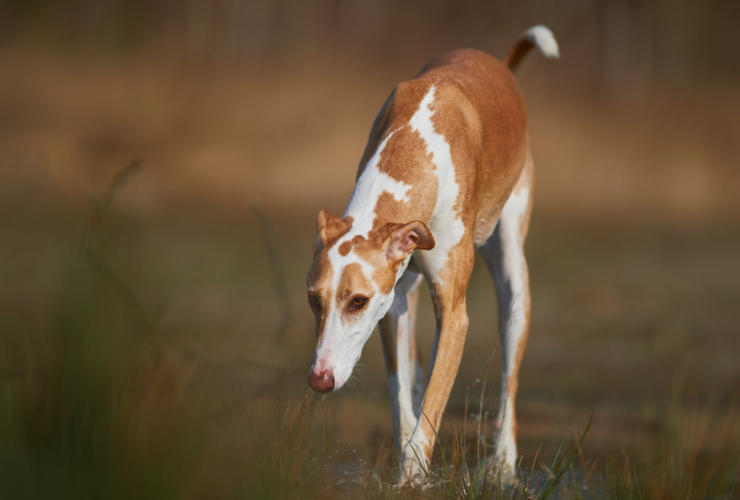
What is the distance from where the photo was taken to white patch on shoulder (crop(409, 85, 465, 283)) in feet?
14.2

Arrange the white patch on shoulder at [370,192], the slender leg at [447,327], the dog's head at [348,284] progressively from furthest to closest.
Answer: the slender leg at [447,327] → the white patch on shoulder at [370,192] → the dog's head at [348,284]

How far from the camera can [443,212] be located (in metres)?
4.33

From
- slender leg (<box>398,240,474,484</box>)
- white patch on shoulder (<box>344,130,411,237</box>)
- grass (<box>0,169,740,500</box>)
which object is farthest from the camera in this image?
slender leg (<box>398,240,474,484</box>)

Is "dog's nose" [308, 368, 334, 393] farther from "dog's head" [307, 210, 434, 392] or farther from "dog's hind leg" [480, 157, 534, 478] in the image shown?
"dog's hind leg" [480, 157, 534, 478]

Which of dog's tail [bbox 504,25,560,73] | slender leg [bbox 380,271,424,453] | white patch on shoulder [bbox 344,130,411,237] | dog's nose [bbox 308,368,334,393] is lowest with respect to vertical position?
slender leg [bbox 380,271,424,453]

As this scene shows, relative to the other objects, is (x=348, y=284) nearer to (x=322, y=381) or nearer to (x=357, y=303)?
(x=357, y=303)

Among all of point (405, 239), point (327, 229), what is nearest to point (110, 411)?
point (327, 229)

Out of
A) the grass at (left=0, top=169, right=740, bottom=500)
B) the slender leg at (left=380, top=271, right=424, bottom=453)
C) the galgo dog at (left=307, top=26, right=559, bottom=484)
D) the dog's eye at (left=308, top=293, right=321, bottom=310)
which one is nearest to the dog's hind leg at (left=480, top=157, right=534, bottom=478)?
the galgo dog at (left=307, top=26, right=559, bottom=484)

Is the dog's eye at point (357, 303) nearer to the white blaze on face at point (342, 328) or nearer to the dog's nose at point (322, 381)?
the white blaze on face at point (342, 328)

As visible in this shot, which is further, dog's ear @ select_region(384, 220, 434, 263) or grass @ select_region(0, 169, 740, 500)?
dog's ear @ select_region(384, 220, 434, 263)

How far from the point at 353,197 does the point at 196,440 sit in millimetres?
1980

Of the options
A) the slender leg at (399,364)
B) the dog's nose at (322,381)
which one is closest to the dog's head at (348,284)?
the dog's nose at (322,381)

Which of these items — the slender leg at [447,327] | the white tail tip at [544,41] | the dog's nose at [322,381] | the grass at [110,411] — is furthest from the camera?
the white tail tip at [544,41]

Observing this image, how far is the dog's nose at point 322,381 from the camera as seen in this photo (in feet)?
11.1
